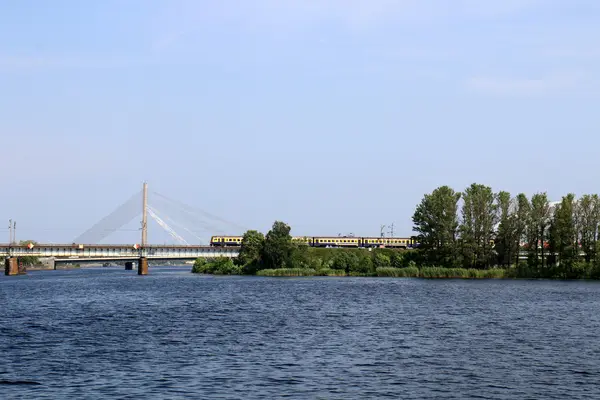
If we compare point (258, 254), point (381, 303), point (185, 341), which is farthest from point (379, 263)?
point (185, 341)

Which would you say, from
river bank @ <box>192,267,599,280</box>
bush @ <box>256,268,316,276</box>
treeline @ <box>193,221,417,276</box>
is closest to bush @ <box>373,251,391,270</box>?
treeline @ <box>193,221,417,276</box>

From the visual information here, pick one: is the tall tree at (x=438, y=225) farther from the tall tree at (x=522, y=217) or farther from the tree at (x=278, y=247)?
the tree at (x=278, y=247)

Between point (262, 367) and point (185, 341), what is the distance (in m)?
13.1

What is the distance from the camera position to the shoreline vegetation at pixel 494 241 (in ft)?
518

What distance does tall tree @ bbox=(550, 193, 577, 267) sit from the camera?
512 ft

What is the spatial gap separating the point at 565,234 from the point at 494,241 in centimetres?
1718

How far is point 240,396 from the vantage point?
124 ft

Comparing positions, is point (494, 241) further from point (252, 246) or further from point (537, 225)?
point (252, 246)

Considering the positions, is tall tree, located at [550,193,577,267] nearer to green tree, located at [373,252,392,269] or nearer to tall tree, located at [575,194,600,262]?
tall tree, located at [575,194,600,262]

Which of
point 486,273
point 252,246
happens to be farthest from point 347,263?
point 486,273

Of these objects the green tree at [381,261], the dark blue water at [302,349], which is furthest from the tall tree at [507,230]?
the dark blue water at [302,349]

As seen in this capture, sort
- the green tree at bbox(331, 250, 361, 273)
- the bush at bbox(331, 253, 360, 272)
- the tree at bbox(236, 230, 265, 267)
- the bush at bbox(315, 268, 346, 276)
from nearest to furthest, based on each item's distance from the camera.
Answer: the bush at bbox(315, 268, 346, 276) < the green tree at bbox(331, 250, 361, 273) < the bush at bbox(331, 253, 360, 272) < the tree at bbox(236, 230, 265, 267)

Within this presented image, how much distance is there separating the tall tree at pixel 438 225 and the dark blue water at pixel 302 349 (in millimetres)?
69734

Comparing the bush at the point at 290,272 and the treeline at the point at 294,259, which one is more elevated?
the treeline at the point at 294,259
